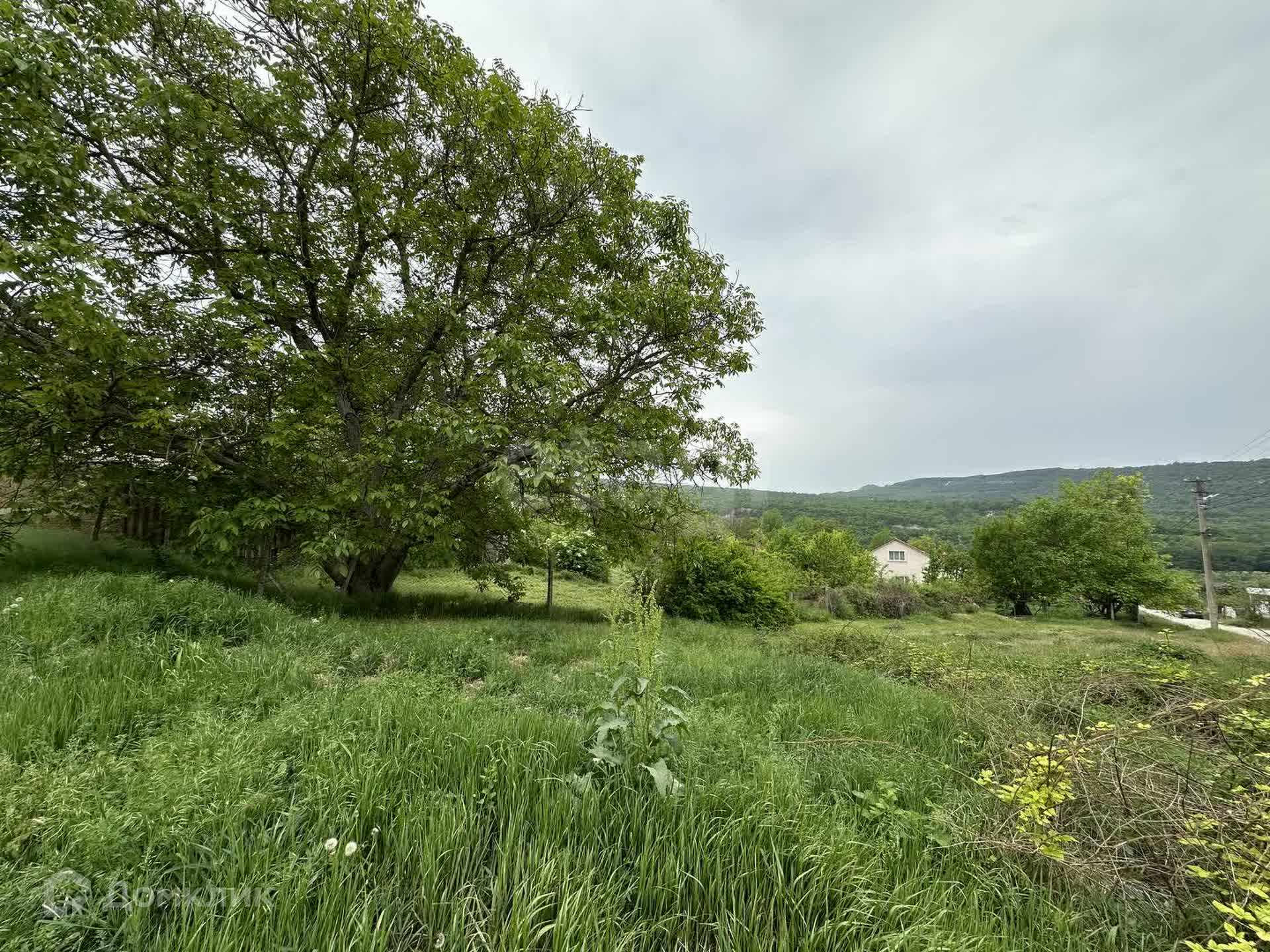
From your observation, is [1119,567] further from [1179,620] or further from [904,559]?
[904,559]

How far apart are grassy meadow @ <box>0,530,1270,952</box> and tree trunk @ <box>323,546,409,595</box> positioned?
5.27 metres

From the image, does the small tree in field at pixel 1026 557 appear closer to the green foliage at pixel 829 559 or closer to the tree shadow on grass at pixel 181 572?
the green foliage at pixel 829 559

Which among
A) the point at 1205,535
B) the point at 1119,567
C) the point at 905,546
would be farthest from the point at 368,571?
the point at 905,546

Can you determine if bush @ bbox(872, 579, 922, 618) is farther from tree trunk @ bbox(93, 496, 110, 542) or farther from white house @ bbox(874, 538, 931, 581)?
white house @ bbox(874, 538, 931, 581)

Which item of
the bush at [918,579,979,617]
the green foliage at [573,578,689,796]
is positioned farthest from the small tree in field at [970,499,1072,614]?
the green foliage at [573,578,689,796]

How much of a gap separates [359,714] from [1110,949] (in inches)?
158

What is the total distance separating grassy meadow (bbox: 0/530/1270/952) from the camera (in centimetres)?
169

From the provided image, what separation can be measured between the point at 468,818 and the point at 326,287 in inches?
349

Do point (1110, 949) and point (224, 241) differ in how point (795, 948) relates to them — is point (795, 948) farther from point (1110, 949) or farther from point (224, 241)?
point (224, 241)

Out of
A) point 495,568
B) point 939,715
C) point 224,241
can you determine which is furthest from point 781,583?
point 224,241

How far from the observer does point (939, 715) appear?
14.1ft

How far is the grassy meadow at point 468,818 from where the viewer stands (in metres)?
1.69

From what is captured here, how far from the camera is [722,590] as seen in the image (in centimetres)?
1761

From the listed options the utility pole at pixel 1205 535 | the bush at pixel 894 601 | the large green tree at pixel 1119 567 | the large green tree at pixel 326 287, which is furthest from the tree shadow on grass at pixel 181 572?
the large green tree at pixel 1119 567
